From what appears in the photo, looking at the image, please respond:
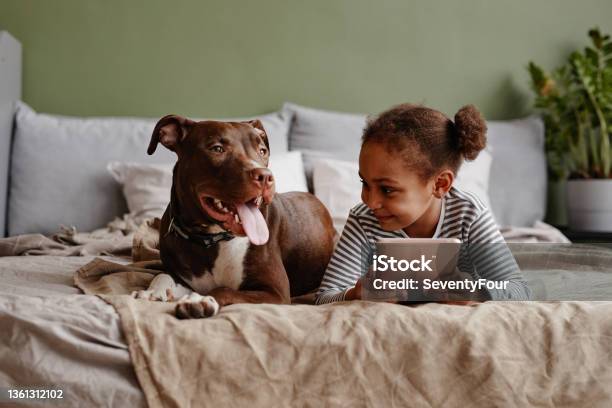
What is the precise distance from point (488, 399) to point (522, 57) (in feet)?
9.00

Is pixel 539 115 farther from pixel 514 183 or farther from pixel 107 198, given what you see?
pixel 107 198

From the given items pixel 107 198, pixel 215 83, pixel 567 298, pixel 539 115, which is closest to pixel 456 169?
pixel 567 298

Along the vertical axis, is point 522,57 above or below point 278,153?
above

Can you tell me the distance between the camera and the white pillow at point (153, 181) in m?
2.42

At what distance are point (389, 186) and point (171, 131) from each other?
450mm

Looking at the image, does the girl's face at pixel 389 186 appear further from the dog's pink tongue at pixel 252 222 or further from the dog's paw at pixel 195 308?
the dog's paw at pixel 195 308

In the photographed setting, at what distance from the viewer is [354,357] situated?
100 cm

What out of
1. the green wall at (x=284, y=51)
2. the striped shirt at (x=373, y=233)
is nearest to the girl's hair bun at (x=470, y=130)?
the striped shirt at (x=373, y=233)

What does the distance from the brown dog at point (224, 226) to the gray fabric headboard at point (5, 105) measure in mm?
1539

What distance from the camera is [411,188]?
4.20ft

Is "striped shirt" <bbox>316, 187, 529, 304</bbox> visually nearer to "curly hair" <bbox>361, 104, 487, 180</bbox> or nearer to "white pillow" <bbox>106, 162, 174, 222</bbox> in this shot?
"curly hair" <bbox>361, 104, 487, 180</bbox>

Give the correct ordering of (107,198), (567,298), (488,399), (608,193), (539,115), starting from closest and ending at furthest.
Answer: (488,399), (567,298), (107,198), (608,193), (539,115)

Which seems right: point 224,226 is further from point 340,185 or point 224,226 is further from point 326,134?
point 326,134

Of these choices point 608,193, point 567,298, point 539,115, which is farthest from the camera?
point 539,115
